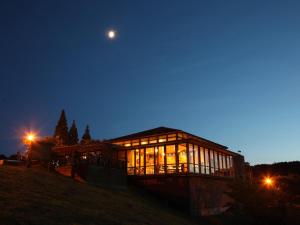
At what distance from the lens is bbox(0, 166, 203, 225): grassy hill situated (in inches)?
428

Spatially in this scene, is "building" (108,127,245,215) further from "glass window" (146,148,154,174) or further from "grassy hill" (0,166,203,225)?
"grassy hill" (0,166,203,225)

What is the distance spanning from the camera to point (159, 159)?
1091 inches

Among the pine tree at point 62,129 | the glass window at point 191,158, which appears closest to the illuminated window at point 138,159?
the glass window at point 191,158

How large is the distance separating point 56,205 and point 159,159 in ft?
51.0

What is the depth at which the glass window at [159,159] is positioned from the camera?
2706cm

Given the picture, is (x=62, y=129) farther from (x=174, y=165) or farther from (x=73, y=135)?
(x=174, y=165)

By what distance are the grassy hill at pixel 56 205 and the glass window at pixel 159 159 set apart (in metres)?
8.74

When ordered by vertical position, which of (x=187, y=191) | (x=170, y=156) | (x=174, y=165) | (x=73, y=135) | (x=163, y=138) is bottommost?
(x=187, y=191)

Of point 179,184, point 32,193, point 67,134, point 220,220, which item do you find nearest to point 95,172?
point 179,184

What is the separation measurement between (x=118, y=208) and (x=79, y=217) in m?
4.06

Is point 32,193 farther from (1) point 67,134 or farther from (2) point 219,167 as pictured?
(1) point 67,134

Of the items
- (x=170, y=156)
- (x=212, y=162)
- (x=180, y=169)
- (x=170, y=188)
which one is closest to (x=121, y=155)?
(x=170, y=156)

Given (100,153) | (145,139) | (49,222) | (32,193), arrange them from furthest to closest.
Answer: (145,139) < (100,153) < (32,193) < (49,222)

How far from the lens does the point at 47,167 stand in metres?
24.9
